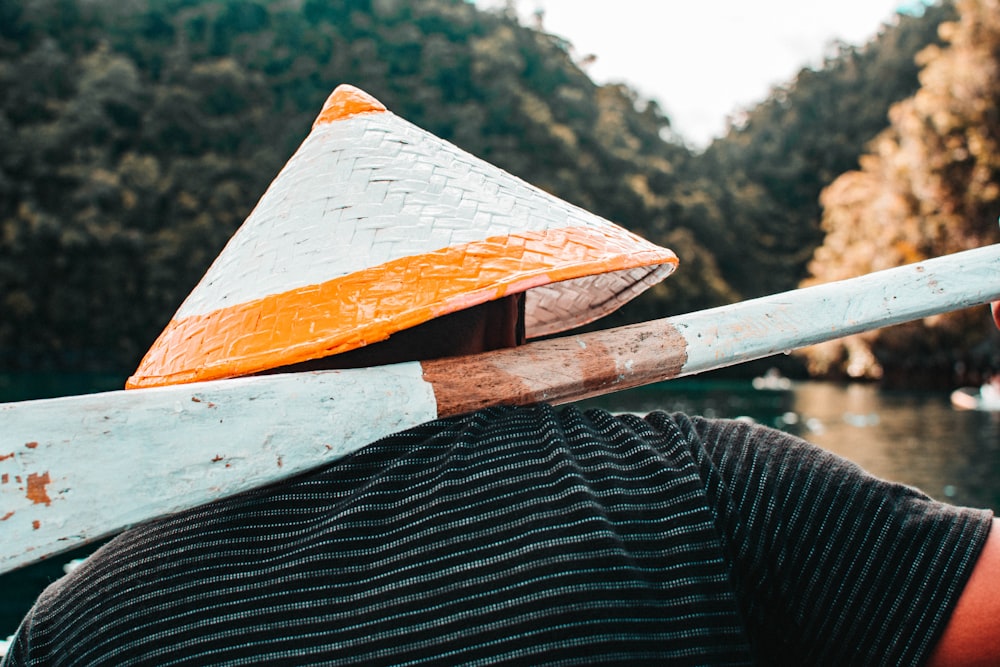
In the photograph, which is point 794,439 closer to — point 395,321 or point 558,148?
point 395,321

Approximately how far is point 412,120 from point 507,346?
2736 centimetres

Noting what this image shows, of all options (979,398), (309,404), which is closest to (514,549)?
(309,404)

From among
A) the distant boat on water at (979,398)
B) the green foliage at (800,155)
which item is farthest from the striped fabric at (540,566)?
the green foliage at (800,155)

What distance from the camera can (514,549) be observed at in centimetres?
59

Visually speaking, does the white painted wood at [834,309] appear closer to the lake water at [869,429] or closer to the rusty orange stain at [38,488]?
the rusty orange stain at [38,488]

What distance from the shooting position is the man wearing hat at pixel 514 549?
0.58 metres

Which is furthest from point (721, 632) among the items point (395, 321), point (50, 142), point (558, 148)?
point (558, 148)

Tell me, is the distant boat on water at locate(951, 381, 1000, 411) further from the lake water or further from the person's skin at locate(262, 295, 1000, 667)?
the person's skin at locate(262, 295, 1000, 667)

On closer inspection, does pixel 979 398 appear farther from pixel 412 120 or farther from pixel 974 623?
pixel 412 120

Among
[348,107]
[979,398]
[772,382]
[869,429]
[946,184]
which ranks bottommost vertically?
[772,382]

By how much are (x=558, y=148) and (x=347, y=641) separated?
97.3 feet

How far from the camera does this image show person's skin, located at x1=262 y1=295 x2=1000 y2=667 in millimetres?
Result: 609

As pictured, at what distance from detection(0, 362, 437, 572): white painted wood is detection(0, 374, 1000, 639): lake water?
9.61 ft

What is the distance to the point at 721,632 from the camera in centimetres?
59
